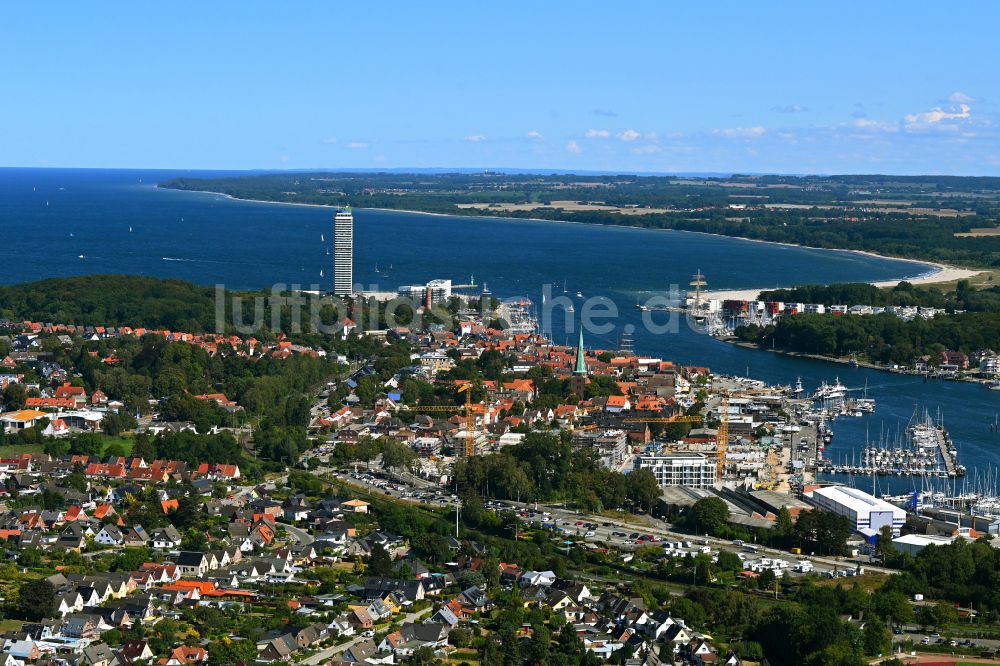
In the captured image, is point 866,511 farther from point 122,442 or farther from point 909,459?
point 122,442

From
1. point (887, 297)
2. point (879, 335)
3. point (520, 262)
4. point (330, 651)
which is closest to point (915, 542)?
point (330, 651)

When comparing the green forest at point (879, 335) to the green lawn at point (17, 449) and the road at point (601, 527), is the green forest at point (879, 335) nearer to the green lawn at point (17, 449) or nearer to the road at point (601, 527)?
the road at point (601, 527)

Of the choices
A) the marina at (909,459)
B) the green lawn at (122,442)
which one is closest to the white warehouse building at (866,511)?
the marina at (909,459)

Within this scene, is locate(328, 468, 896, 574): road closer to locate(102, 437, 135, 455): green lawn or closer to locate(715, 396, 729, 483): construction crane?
locate(715, 396, 729, 483): construction crane

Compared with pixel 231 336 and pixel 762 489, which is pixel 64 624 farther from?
pixel 231 336

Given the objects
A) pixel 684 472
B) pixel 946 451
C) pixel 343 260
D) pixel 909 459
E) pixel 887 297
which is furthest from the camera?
pixel 343 260

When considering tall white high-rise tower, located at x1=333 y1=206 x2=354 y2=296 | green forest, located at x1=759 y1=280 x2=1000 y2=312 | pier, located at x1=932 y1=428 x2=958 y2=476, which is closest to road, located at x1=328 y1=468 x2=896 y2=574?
pier, located at x1=932 y1=428 x2=958 y2=476

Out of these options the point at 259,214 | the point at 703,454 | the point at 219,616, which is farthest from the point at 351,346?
the point at 259,214
